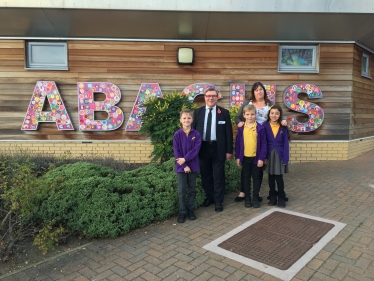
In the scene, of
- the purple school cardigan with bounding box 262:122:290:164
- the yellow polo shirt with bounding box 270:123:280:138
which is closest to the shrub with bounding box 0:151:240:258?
the purple school cardigan with bounding box 262:122:290:164

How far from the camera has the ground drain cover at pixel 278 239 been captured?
9.90ft

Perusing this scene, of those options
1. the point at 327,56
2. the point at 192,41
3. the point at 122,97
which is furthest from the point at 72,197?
the point at 327,56

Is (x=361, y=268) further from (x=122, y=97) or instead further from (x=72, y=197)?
(x=122, y=97)

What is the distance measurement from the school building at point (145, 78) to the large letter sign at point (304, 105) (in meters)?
0.03

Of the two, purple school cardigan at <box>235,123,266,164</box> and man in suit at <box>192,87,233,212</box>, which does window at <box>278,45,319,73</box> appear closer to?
purple school cardigan at <box>235,123,266,164</box>

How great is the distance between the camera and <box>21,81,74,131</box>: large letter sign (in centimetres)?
725

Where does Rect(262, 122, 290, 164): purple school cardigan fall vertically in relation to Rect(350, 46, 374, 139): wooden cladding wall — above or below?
below

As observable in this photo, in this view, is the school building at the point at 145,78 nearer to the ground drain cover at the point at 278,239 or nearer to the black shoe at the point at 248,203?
the black shoe at the point at 248,203

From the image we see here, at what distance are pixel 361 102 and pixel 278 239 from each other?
6.65 m

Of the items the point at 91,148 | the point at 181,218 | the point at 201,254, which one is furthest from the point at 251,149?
the point at 91,148

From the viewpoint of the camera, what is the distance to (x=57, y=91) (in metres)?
7.25

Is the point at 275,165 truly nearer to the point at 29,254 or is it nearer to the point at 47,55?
the point at 29,254

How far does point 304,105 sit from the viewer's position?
752 centimetres

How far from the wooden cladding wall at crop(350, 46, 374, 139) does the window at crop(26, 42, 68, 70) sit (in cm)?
752
